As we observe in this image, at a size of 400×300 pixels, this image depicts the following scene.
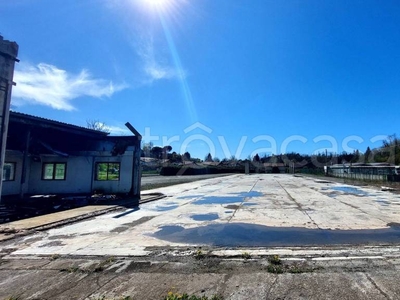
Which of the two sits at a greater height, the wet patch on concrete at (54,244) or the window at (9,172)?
the window at (9,172)

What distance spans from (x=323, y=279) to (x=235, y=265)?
1441 millimetres

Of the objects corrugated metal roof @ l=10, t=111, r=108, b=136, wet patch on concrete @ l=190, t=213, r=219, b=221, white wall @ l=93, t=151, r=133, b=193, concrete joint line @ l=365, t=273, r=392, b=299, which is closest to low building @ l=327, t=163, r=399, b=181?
wet patch on concrete @ l=190, t=213, r=219, b=221

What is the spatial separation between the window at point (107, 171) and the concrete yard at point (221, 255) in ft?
24.1

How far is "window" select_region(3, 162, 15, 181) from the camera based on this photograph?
47.1 ft

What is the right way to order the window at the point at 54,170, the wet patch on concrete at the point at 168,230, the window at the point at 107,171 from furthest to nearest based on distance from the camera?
1. the window at the point at 54,170
2. the window at the point at 107,171
3. the wet patch on concrete at the point at 168,230

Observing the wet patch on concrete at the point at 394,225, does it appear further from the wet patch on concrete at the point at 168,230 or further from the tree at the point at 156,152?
the tree at the point at 156,152

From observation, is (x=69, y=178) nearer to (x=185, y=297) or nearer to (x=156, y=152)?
(x=185, y=297)

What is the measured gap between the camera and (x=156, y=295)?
11.2ft

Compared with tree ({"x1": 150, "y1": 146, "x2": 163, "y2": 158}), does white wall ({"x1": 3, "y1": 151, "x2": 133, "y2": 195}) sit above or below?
below

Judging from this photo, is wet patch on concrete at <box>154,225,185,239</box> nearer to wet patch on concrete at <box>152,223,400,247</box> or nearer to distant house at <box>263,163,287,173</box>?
wet patch on concrete at <box>152,223,400,247</box>

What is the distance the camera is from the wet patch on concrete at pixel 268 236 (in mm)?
5926

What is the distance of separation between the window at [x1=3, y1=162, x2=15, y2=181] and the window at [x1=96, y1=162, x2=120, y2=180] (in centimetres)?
470

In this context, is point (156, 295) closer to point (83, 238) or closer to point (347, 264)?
point (347, 264)

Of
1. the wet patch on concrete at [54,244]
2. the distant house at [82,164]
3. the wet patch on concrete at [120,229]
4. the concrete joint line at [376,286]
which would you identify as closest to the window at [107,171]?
the distant house at [82,164]
